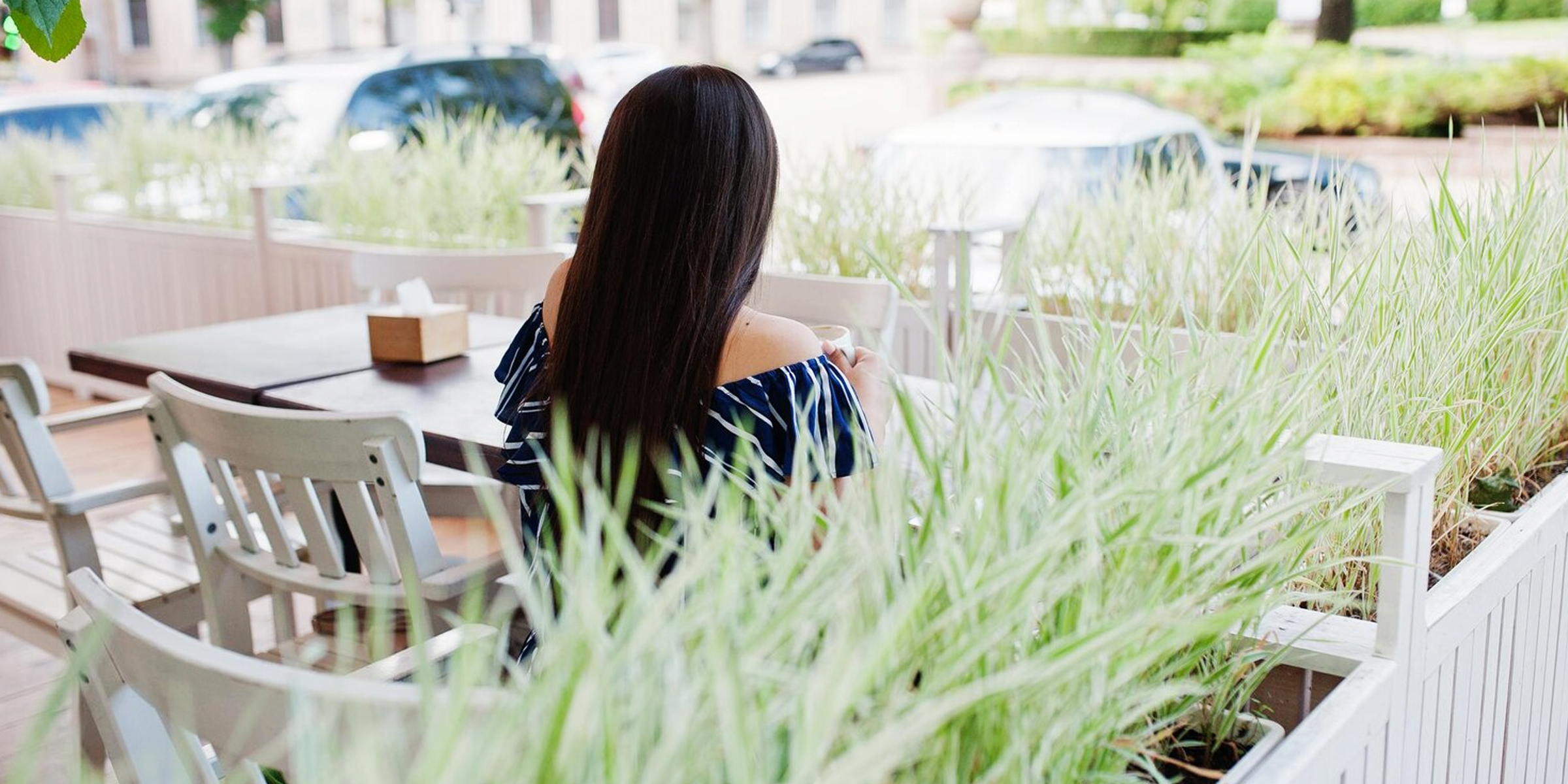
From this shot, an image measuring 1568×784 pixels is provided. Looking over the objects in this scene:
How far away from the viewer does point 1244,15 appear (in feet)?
50.8

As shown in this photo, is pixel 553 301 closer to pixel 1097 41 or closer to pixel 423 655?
pixel 423 655

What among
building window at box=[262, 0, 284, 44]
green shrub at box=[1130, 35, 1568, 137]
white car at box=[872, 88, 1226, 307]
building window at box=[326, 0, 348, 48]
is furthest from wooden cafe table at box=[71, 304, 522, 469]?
building window at box=[262, 0, 284, 44]

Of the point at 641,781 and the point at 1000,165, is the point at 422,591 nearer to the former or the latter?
the point at 641,781

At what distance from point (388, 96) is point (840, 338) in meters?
5.78

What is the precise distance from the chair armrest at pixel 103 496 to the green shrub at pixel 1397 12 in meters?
14.2

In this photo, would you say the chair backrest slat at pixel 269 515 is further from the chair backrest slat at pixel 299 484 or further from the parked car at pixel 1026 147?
the parked car at pixel 1026 147

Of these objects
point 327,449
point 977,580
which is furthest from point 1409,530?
point 327,449

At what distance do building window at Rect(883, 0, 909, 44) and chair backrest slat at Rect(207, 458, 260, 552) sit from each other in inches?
906

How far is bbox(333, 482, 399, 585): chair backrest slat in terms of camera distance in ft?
6.20

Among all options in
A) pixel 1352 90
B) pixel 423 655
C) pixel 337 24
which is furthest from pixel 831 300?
pixel 337 24

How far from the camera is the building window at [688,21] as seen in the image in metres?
25.0

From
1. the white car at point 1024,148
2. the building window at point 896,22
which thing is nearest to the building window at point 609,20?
the building window at point 896,22

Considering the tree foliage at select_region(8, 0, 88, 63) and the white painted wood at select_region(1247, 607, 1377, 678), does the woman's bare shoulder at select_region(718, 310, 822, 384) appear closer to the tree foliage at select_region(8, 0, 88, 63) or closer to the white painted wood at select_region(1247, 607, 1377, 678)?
the white painted wood at select_region(1247, 607, 1377, 678)

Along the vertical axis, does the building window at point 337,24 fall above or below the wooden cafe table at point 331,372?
above
